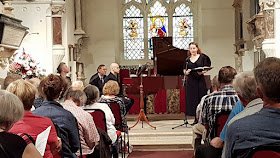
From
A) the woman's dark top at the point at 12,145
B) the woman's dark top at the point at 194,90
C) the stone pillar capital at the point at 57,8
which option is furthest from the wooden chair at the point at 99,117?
the stone pillar capital at the point at 57,8

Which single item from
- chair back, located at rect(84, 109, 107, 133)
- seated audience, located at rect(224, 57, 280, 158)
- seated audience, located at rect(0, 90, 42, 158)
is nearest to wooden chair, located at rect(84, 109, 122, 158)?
chair back, located at rect(84, 109, 107, 133)

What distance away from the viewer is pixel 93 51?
44.1 ft

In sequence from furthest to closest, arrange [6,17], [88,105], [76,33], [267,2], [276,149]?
[76,33]
[267,2]
[6,17]
[88,105]
[276,149]

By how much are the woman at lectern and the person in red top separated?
484 centimetres

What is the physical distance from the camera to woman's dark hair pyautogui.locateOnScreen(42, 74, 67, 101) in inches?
128

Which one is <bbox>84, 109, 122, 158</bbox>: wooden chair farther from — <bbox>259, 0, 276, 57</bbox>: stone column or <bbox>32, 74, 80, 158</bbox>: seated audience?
<bbox>259, 0, 276, 57</bbox>: stone column

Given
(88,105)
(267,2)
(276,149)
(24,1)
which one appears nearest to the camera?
(276,149)

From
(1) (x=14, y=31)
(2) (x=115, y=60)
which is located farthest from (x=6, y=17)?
(2) (x=115, y=60)

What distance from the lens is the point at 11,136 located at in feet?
6.84

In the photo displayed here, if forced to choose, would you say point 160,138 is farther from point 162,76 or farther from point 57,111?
point 57,111

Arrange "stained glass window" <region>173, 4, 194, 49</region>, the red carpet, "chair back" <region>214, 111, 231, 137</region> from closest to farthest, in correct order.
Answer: "chair back" <region>214, 111, 231, 137</region>
the red carpet
"stained glass window" <region>173, 4, 194, 49</region>

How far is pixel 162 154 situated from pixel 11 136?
4.76m

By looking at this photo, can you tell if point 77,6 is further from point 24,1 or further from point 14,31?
point 14,31

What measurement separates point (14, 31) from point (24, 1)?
9.07ft
